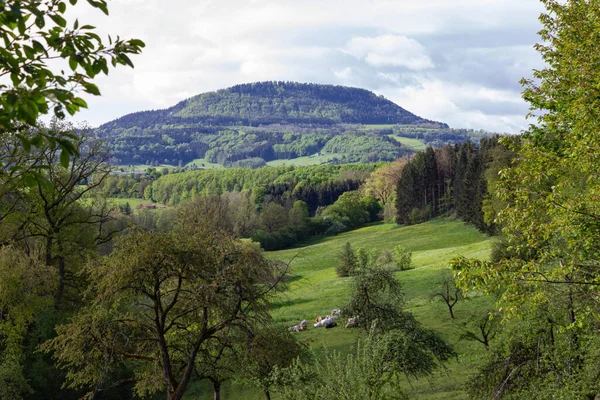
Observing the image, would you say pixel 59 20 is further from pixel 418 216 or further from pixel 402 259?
pixel 418 216

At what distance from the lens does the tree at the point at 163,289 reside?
17797 millimetres

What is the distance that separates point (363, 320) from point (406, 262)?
45.9 metres

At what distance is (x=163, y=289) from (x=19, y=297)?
13932 mm

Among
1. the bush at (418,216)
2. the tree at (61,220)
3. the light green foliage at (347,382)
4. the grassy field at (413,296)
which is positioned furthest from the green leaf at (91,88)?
the bush at (418,216)

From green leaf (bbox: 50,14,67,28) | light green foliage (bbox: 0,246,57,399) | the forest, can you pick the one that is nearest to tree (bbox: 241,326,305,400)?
the forest

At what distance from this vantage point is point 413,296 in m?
51.2

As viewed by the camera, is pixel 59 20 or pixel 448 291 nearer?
pixel 59 20

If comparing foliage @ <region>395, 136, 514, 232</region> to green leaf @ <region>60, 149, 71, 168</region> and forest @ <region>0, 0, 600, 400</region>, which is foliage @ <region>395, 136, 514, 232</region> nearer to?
forest @ <region>0, 0, 600, 400</region>

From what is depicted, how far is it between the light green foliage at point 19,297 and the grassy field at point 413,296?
11.4 metres

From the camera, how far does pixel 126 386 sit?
107 feet

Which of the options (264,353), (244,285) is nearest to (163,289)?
(244,285)

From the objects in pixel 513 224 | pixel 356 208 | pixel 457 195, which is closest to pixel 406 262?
pixel 457 195

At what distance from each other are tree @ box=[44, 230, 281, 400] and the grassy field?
6.36 feet

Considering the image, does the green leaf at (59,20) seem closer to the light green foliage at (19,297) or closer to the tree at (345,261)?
the light green foliage at (19,297)
